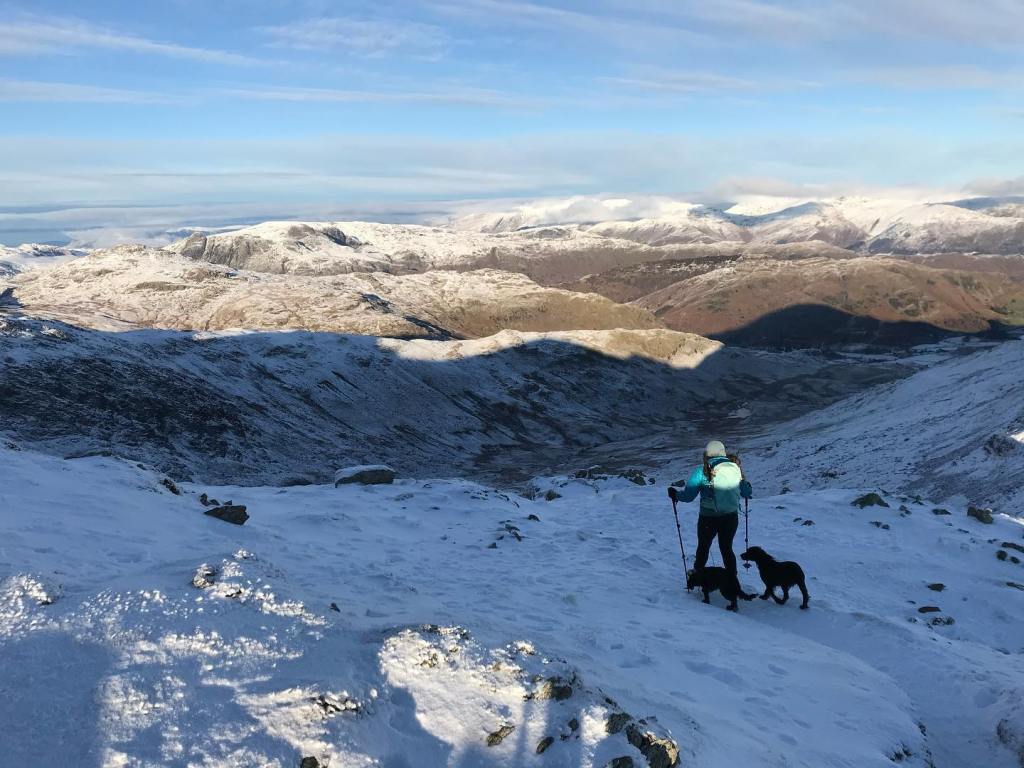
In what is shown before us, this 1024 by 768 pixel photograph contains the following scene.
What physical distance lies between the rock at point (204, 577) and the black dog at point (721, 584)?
8.65 metres

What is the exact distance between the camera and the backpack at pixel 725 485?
1234 cm

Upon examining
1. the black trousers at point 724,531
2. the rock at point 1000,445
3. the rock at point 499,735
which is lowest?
the rock at point 1000,445

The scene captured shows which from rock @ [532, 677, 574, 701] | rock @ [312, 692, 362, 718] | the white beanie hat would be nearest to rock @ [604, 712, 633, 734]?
rock @ [532, 677, 574, 701]

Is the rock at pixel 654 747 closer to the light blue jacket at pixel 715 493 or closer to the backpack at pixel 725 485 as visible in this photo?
the light blue jacket at pixel 715 493

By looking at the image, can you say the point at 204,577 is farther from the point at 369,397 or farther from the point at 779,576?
the point at 369,397

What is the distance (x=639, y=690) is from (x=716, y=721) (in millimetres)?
888

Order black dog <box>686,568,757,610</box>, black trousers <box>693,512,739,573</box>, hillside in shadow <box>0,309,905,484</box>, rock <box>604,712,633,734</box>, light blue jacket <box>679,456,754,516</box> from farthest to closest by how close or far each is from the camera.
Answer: hillside in shadow <box>0,309,905,484</box>
black dog <box>686,568,757,610</box>
black trousers <box>693,512,739,573</box>
light blue jacket <box>679,456,754,516</box>
rock <box>604,712,633,734</box>

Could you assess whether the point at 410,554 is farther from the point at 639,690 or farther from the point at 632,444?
the point at 632,444

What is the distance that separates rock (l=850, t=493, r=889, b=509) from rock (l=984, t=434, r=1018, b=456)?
2109cm

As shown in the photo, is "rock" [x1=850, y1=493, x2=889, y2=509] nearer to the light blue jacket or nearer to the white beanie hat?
the light blue jacket

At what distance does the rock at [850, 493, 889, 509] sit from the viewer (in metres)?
21.2

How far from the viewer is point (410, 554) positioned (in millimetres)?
15227

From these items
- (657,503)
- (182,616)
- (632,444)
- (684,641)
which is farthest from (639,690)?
(632,444)

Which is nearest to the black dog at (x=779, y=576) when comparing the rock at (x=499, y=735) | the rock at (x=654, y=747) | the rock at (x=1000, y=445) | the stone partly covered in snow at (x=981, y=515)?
the rock at (x=654, y=747)
